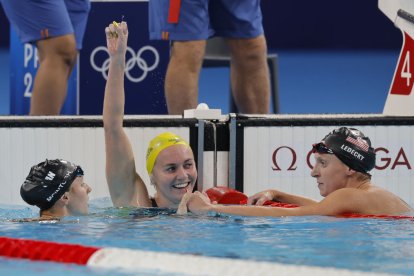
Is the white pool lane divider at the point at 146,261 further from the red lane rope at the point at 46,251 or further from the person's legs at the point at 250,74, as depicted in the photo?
the person's legs at the point at 250,74

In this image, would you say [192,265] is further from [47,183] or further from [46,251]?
[47,183]

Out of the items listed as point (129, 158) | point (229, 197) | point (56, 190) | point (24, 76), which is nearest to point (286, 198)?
point (229, 197)

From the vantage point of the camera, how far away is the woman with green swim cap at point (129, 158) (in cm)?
466

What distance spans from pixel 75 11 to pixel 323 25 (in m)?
3.18

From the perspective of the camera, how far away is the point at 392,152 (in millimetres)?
5180

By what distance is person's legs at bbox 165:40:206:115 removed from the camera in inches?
212

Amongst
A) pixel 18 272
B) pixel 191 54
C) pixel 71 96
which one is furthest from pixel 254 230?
pixel 71 96

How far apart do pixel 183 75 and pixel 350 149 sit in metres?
A: 1.21

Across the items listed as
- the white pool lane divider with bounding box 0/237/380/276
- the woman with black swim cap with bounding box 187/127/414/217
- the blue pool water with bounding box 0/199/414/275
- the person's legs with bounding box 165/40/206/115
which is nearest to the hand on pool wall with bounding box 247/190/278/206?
the woman with black swim cap with bounding box 187/127/414/217

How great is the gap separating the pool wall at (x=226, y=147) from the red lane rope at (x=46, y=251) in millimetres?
1619

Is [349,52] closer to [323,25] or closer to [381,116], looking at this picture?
[323,25]

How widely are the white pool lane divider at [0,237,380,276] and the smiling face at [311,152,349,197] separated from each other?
141cm

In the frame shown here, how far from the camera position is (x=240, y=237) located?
13.0 feet

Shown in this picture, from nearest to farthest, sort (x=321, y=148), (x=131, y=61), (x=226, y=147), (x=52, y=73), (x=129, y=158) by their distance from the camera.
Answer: (x=321, y=148), (x=129, y=158), (x=226, y=147), (x=52, y=73), (x=131, y=61)
